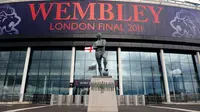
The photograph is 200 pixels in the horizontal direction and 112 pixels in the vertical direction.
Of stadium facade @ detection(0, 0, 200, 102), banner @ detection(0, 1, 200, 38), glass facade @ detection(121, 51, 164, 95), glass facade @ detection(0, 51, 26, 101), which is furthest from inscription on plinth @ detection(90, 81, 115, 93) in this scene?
glass facade @ detection(0, 51, 26, 101)

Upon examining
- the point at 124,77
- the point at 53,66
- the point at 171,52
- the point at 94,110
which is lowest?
the point at 94,110

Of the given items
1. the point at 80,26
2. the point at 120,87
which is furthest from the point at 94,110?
the point at 80,26

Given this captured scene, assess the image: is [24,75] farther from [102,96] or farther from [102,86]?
[102,96]

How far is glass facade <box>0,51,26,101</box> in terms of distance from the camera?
79.9 ft

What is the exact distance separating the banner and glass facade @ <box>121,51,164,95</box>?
14.9ft

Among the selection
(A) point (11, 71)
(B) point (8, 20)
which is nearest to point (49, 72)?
(A) point (11, 71)

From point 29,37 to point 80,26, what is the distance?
945cm

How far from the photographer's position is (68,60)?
25.6m

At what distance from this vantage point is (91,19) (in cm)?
2573

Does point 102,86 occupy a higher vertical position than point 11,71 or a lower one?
lower

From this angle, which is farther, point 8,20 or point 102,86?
point 8,20

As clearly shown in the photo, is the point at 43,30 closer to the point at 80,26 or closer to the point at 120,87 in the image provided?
the point at 80,26

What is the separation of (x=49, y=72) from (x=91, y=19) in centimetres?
1262

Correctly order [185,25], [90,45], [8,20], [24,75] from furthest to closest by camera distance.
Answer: [185,25], [8,20], [90,45], [24,75]
